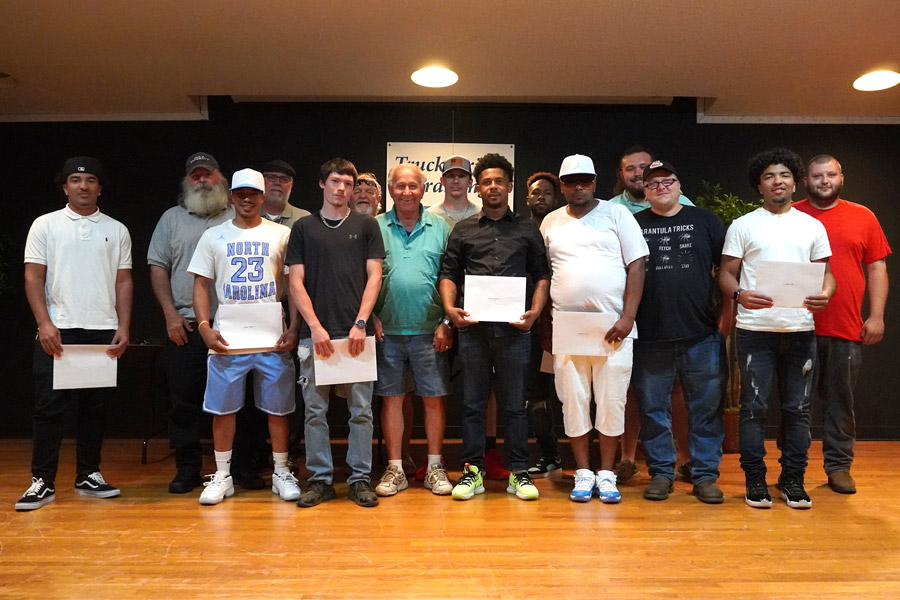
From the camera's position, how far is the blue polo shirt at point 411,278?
3.45 metres

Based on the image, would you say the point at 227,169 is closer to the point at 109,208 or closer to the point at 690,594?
the point at 109,208

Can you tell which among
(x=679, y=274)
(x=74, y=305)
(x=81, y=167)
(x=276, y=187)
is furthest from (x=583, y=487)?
(x=81, y=167)

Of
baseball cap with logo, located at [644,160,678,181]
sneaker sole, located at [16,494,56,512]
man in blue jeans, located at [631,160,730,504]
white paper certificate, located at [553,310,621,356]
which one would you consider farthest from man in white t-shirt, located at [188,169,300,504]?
baseball cap with logo, located at [644,160,678,181]

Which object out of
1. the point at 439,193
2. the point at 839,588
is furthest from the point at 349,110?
the point at 839,588

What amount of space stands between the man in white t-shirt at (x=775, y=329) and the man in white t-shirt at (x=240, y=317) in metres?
2.26

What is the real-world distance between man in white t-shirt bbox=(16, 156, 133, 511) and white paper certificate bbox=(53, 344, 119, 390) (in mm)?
39

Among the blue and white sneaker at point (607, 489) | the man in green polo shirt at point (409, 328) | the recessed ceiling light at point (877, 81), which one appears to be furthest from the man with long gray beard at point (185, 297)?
the recessed ceiling light at point (877, 81)

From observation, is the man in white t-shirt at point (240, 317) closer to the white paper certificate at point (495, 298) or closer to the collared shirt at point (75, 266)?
the collared shirt at point (75, 266)

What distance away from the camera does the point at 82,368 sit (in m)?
3.35

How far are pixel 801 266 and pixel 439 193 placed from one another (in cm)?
280

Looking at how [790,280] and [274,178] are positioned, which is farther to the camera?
[274,178]

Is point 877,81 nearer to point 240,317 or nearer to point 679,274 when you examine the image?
point 679,274

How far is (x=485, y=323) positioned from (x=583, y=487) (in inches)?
37.7

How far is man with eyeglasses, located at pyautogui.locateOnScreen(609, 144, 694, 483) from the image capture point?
12.3 feet
